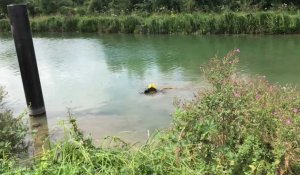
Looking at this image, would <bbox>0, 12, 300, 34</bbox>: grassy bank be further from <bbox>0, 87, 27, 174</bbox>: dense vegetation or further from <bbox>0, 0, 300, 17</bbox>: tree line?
<bbox>0, 87, 27, 174</bbox>: dense vegetation

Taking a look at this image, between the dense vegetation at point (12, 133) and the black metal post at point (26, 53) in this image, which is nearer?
the dense vegetation at point (12, 133)

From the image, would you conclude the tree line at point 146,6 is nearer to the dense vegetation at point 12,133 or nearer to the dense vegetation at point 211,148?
the dense vegetation at point 12,133

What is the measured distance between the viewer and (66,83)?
27.6 feet

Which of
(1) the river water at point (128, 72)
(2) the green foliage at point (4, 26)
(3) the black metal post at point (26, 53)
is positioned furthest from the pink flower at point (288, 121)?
(2) the green foliage at point (4, 26)

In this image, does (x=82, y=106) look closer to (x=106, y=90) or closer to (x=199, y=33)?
(x=106, y=90)

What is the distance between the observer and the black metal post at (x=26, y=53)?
605cm

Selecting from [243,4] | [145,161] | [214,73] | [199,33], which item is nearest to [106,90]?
[214,73]

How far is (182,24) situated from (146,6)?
399 cm

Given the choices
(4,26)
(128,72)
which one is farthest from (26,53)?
(4,26)

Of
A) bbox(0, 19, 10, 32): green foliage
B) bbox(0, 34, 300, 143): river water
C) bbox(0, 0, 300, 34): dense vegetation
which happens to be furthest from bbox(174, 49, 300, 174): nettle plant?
bbox(0, 19, 10, 32): green foliage

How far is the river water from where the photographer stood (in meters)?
6.06

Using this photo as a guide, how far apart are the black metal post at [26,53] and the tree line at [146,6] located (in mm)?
10115

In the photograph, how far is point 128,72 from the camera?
29.5 feet

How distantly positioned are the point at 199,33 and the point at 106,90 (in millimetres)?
6779
